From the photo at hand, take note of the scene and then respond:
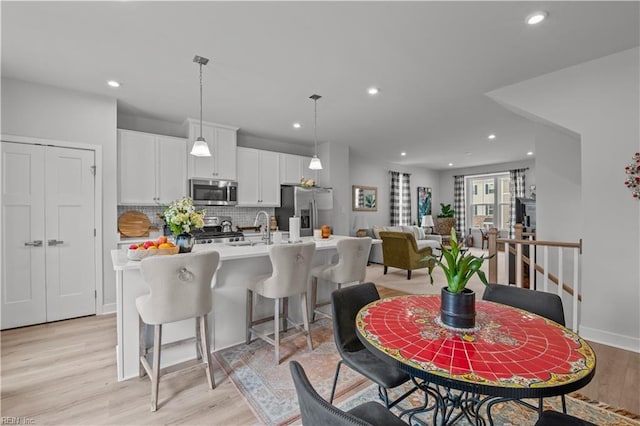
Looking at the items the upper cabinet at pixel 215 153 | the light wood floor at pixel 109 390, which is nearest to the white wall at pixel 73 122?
the upper cabinet at pixel 215 153

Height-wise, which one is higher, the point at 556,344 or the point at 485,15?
the point at 485,15

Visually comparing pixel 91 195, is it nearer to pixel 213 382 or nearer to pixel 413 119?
pixel 213 382

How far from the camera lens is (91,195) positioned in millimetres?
3613

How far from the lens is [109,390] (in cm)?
209

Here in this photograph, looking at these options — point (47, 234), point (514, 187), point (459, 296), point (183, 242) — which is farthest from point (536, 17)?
point (514, 187)

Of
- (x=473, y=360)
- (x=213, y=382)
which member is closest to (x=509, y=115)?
(x=473, y=360)

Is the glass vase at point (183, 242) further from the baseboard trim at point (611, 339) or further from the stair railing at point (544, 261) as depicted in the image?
the baseboard trim at point (611, 339)

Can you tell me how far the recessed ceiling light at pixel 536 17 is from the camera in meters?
2.14

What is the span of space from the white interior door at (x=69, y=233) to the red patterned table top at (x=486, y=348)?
368 cm

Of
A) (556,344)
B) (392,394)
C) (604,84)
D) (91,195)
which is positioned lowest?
(392,394)

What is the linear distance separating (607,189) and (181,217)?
3.83 metres

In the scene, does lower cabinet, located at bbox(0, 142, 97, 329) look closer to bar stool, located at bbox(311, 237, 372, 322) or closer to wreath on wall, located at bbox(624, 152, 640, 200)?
bar stool, located at bbox(311, 237, 372, 322)

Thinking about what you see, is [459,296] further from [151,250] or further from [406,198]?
[406,198]

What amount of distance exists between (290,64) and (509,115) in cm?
343
